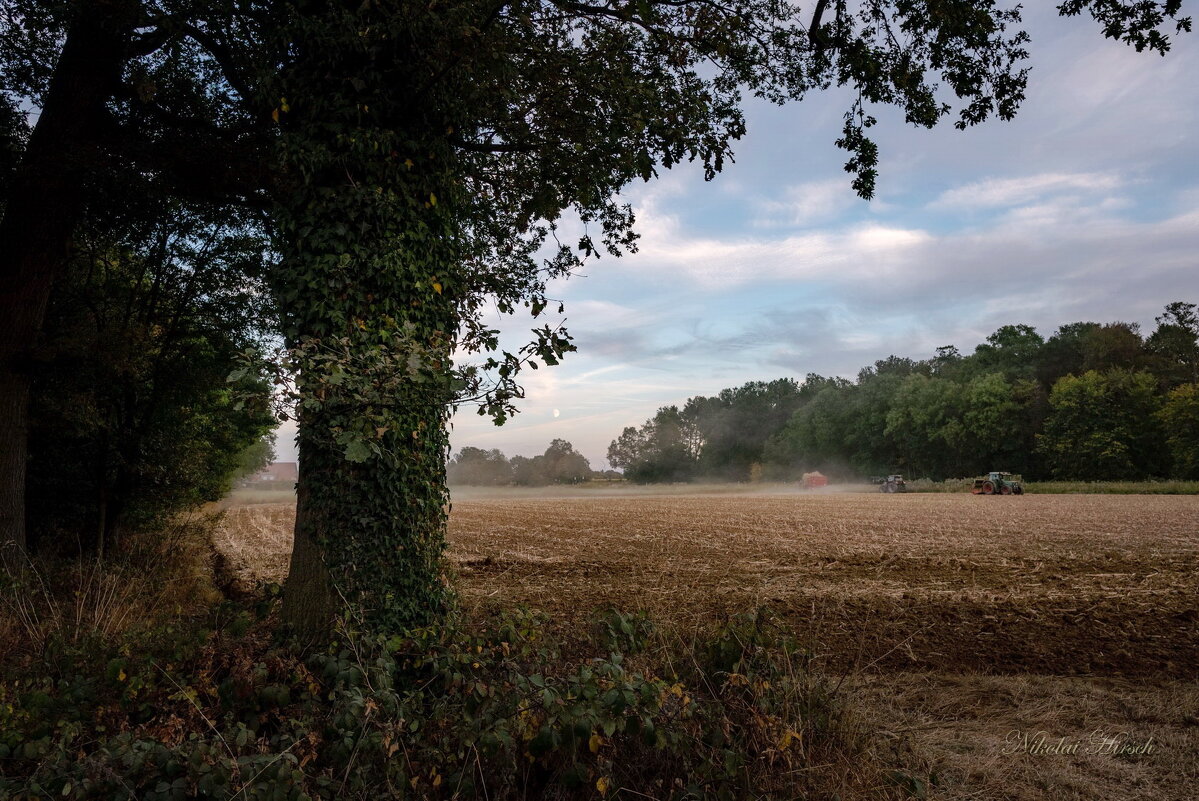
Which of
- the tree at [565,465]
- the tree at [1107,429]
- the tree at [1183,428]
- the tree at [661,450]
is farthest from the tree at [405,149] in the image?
the tree at [661,450]

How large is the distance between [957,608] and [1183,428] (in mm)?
54887

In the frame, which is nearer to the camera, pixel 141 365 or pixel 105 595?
pixel 105 595

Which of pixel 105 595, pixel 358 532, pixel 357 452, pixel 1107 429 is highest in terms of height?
pixel 1107 429

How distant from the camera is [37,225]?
816cm

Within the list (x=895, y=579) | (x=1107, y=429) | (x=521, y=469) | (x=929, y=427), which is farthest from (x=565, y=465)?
(x=895, y=579)

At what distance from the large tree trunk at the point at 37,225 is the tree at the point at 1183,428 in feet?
203

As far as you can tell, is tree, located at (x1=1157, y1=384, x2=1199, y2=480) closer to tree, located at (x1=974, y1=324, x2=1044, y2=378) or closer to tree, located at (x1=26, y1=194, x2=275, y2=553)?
tree, located at (x1=974, y1=324, x2=1044, y2=378)

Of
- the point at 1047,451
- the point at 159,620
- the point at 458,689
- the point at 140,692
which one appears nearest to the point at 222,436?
the point at 159,620

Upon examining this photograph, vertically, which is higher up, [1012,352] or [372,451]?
[1012,352]

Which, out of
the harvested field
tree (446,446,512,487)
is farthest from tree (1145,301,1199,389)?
tree (446,446,512,487)

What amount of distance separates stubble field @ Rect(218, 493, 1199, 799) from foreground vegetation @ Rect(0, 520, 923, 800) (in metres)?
0.72

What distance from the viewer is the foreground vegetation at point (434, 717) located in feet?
10.8

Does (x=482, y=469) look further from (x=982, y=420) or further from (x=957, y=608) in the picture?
(x=957, y=608)

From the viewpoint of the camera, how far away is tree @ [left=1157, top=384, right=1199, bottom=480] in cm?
4759
